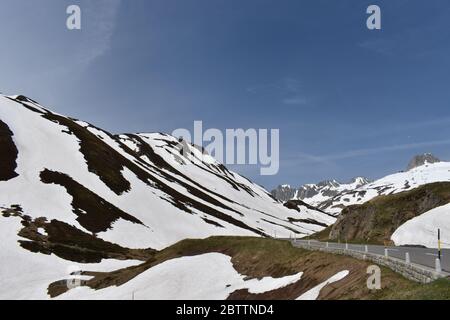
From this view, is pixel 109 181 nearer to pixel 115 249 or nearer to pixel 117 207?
pixel 117 207

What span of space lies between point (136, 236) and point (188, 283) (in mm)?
49636

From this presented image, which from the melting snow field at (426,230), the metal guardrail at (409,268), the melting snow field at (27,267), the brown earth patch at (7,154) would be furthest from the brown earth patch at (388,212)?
the brown earth patch at (7,154)

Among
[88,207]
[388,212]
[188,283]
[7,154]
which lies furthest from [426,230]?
[7,154]

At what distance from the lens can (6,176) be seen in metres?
93.9

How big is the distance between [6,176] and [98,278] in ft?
152

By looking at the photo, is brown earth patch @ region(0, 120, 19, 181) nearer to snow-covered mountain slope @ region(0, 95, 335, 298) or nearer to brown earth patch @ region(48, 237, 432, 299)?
snow-covered mountain slope @ region(0, 95, 335, 298)

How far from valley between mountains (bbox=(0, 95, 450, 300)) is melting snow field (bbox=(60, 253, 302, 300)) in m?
0.17

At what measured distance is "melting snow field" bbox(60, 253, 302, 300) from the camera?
140 ft

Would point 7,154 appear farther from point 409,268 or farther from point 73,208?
point 409,268

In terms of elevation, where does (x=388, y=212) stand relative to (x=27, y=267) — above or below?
above

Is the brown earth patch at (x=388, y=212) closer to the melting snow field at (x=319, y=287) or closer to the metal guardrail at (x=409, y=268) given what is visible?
the metal guardrail at (x=409, y=268)

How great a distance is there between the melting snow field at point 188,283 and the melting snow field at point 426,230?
2142cm

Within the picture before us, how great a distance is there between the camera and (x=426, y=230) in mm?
54688

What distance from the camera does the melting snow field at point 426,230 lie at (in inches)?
2076
